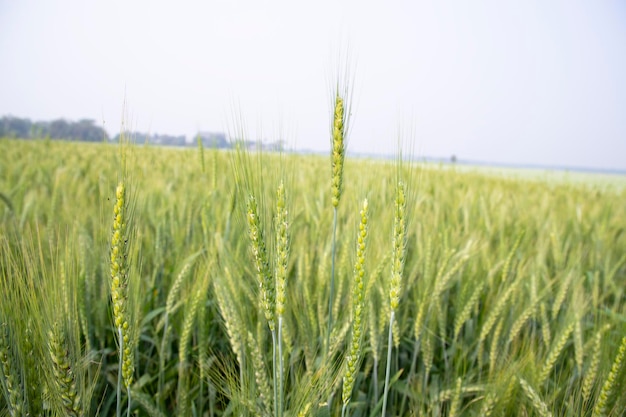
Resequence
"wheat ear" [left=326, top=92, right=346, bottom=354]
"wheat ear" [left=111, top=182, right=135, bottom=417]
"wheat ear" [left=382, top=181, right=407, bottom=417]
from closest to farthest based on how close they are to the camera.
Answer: "wheat ear" [left=111, top=182, right=135, bottom=417] < "wheat ear" [left=382, top=181, right=407, bottom=417] < "wheat ear" [left=326, top=92, right=346, bottom=354]

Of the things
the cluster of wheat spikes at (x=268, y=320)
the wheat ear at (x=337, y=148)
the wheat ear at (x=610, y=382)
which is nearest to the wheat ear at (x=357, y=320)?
the cluster of wheat spikes at (x=268, y=320)

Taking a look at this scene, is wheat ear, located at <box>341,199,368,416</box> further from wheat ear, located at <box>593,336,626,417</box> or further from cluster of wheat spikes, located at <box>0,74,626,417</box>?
wheat ear, located at <box>593,336,626,417</box>

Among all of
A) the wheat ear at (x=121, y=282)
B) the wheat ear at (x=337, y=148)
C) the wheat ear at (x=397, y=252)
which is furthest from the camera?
the wheat ear at (x=337, y=148)

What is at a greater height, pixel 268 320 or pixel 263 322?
pixel 268 320

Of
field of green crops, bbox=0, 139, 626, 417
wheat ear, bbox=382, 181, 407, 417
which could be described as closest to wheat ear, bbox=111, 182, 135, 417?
field of green crops, bbox=0, 139, 626, 417

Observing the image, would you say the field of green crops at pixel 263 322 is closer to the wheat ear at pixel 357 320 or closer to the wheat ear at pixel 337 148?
the wheat ear at pixel 357 320

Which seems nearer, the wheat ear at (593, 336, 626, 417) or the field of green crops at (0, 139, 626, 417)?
the field of green crops at (0, 139, 626, 417)

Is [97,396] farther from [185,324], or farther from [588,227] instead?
[588,227]

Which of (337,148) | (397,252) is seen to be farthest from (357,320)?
(337,148)

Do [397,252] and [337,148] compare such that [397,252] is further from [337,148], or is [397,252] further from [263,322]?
[263,322]

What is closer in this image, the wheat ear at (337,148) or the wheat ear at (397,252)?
the wheat ear at (397,252)

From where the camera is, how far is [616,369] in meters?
0.97

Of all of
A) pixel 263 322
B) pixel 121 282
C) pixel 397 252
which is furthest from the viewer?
pixel 263 322

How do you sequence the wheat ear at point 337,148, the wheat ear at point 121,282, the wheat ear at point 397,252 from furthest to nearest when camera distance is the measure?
the wheat ear at point 337,148 < the wheat ear at point 397,252 < the wheat ear at point 121,282
